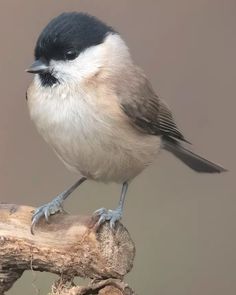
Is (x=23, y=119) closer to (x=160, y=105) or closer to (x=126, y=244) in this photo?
(x=160, y=105)

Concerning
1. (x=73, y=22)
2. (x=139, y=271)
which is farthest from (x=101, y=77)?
(x=139, y=271)

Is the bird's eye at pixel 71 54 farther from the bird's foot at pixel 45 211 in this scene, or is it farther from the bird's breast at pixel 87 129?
the bird's foot at pixel 45 211

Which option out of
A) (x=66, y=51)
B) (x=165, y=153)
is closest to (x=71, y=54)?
(x=66, y=51)

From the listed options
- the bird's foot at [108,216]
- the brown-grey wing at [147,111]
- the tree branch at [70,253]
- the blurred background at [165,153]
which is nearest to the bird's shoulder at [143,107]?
the brown-grey wing at [147,111]

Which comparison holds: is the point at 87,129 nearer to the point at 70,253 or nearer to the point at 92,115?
the point at 92,115

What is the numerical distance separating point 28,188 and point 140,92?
51.0 inches

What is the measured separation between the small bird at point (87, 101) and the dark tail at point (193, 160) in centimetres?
35

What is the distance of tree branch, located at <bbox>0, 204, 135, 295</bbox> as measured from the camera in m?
2.38

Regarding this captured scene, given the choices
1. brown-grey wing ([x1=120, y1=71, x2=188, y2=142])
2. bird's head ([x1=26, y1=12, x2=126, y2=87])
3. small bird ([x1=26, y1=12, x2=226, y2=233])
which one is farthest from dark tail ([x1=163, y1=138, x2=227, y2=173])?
bird's head ([x1=26, y1=12, x2=126, y2=87])

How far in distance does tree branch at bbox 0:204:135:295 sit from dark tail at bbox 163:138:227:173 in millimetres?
838

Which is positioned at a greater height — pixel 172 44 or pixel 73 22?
pixel 73 22

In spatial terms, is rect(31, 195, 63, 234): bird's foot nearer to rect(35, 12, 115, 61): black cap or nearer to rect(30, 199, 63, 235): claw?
rect(30, 199, 63, 235): claw

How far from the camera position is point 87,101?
270 centimetres

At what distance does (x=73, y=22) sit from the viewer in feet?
8.86
